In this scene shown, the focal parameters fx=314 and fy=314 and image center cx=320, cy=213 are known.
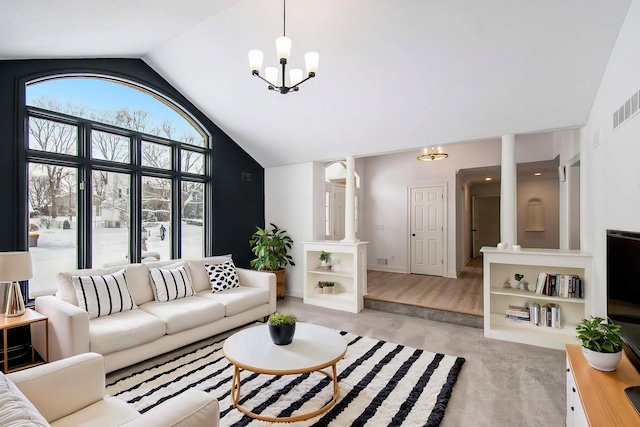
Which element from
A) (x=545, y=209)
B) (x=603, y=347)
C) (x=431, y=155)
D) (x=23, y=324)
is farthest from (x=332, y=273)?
(x=545, y=209)

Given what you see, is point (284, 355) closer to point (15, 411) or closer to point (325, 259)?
point (15, 411)

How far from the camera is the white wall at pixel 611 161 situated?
6.99ft

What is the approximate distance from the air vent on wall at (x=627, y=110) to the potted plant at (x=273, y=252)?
434cm

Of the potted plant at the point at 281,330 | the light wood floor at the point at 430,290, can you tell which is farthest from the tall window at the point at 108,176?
the light wood floor at the point at 430,290

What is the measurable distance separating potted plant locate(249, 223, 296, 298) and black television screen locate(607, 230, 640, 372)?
13.5ft

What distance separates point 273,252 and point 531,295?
365 cm

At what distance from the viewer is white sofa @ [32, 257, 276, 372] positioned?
254 centimetres

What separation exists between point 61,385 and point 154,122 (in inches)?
143

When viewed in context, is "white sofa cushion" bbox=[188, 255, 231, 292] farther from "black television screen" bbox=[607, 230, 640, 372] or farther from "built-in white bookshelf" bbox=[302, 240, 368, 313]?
"black television screen" bbox=[607, 230, 640, 372]

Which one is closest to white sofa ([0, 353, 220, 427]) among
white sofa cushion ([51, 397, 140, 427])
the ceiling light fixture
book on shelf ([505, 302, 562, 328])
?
white sofa cushion ([51, 397, 140, 427])

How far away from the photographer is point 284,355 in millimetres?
2271

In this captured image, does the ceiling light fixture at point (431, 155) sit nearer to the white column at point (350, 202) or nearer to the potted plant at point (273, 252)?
the white column at point (350, 202)

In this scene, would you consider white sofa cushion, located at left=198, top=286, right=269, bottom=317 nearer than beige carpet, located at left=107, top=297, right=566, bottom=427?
No

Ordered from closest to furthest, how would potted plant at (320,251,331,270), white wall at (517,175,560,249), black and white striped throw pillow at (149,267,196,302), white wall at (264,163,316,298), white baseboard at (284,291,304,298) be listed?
black and white striped throw pillow at (149,267,196,302), potted plant at (320,251,331,270), white wall at (264,163,316,298), white baseboard at (284,291,304,298), white wall at (517,175,560,249)
